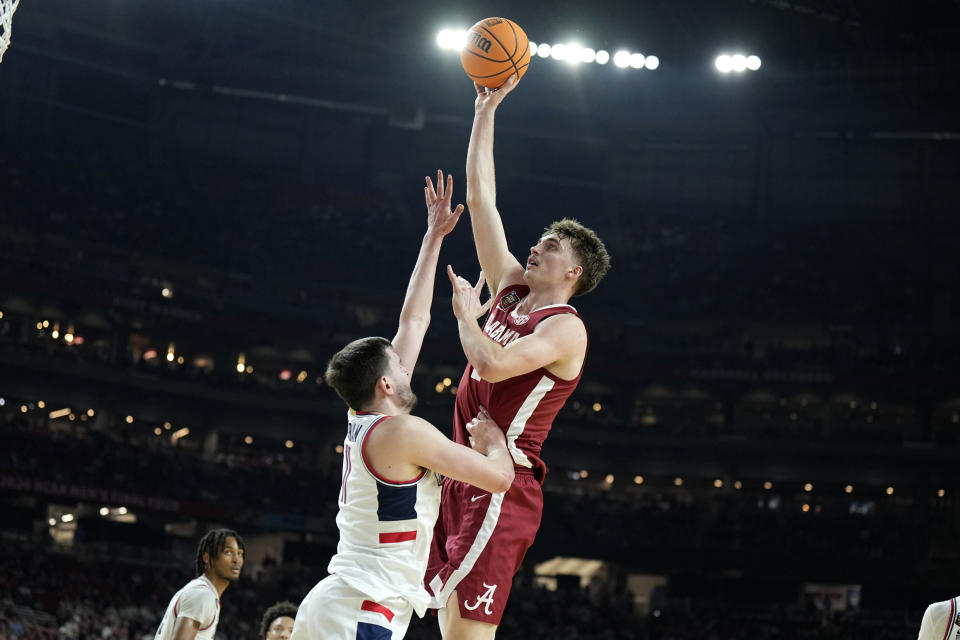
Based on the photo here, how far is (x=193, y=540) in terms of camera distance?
3331 centimetres

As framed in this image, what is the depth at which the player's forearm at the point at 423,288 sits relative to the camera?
18.1ft

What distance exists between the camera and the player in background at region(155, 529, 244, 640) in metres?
6.62

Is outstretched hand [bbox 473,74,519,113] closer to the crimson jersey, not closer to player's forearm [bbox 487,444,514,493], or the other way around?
the crimson jersey

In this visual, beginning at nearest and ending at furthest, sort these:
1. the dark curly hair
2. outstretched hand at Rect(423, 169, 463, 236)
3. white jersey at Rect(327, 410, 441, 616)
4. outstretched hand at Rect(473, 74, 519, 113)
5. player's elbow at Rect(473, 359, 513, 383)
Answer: white jersey at Rect(327, 410, 441, 616)
player's elbow at Rect(473, 359, 513, 383)
outstretched hand at Rect(423, 169, 463, 236)
outstretched hand at Rect(473, 74, 519, 113)
the dark curly hair

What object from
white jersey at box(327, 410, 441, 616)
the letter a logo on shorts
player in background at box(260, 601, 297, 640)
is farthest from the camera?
player in background at box(260, 601, 297, 640)

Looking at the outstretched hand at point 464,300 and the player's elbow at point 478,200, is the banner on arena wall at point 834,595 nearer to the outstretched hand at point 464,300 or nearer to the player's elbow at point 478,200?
the player's elbow at point 478,200

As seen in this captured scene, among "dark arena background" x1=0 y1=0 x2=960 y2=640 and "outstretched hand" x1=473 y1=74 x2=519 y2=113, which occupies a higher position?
"dark arena background" x1=0 y1=0 x2=960 y2=640

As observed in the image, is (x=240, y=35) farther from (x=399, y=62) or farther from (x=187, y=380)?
(x=187, y=380)

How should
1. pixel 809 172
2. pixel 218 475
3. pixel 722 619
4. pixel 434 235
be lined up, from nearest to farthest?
pixel 434 235
pixel 722 619
pixel 218 475
pixel 809 172

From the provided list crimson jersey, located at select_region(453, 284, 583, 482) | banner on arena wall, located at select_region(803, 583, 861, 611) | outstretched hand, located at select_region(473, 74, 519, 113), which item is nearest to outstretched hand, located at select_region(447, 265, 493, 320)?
crimson jersey, located at select_region(453, 284, 583, 482)

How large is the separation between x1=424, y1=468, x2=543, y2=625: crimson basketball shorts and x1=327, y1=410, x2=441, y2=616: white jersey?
0.27 m

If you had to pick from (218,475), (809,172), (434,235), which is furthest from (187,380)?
(434,235)

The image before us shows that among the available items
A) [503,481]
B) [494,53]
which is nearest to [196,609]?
[503,481]

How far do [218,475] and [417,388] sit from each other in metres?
7.52
